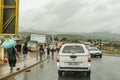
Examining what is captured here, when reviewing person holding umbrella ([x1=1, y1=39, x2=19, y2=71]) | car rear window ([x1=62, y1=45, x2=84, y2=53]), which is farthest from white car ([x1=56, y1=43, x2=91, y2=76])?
person holding umbrella ([x1=1, y1=39, x2=19, y2=71])

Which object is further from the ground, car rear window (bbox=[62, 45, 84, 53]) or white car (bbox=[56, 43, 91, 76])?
car rear window (bbox=[62, 45, 84, 53])

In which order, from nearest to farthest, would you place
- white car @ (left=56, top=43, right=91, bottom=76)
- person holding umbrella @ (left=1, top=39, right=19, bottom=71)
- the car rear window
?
white car @ (left=56, top=43, right=91, bottom=76) → the car rear window → person holding umbrella @ (left=1, top=39, right=19, bottom=71)

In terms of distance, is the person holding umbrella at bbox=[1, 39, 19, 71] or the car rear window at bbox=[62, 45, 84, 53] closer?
the car rear window at bbox=[62, 45, 84, 53]

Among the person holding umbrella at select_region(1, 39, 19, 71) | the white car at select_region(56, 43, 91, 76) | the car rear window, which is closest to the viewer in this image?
the white car at select_region(56, 43, 91, 76)

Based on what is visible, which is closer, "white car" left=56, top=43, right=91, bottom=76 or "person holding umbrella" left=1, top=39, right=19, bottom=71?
"white car" left=56, top=43, right=91, bottom=76

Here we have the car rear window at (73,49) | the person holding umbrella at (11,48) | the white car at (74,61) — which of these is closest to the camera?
the white car at (74,61)

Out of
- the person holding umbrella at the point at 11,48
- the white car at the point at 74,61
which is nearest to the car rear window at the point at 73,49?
the white car at the point at 74,61

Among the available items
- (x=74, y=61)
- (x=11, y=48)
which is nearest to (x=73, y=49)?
(x=74, y=61)

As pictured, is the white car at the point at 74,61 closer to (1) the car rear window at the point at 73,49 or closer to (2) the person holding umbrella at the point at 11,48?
(1) the car rear window at the point at 73,49

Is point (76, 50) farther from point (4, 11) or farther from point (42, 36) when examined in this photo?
point (42, 36)

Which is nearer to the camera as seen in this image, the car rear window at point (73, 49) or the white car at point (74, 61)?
the white car at point (74, 61)

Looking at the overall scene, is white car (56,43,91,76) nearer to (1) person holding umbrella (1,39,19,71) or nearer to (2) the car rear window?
(2) the car rear window

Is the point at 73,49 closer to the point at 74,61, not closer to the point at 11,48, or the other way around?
the point at 74,61

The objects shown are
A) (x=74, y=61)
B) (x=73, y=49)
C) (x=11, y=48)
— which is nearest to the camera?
(x=74, y=61)
